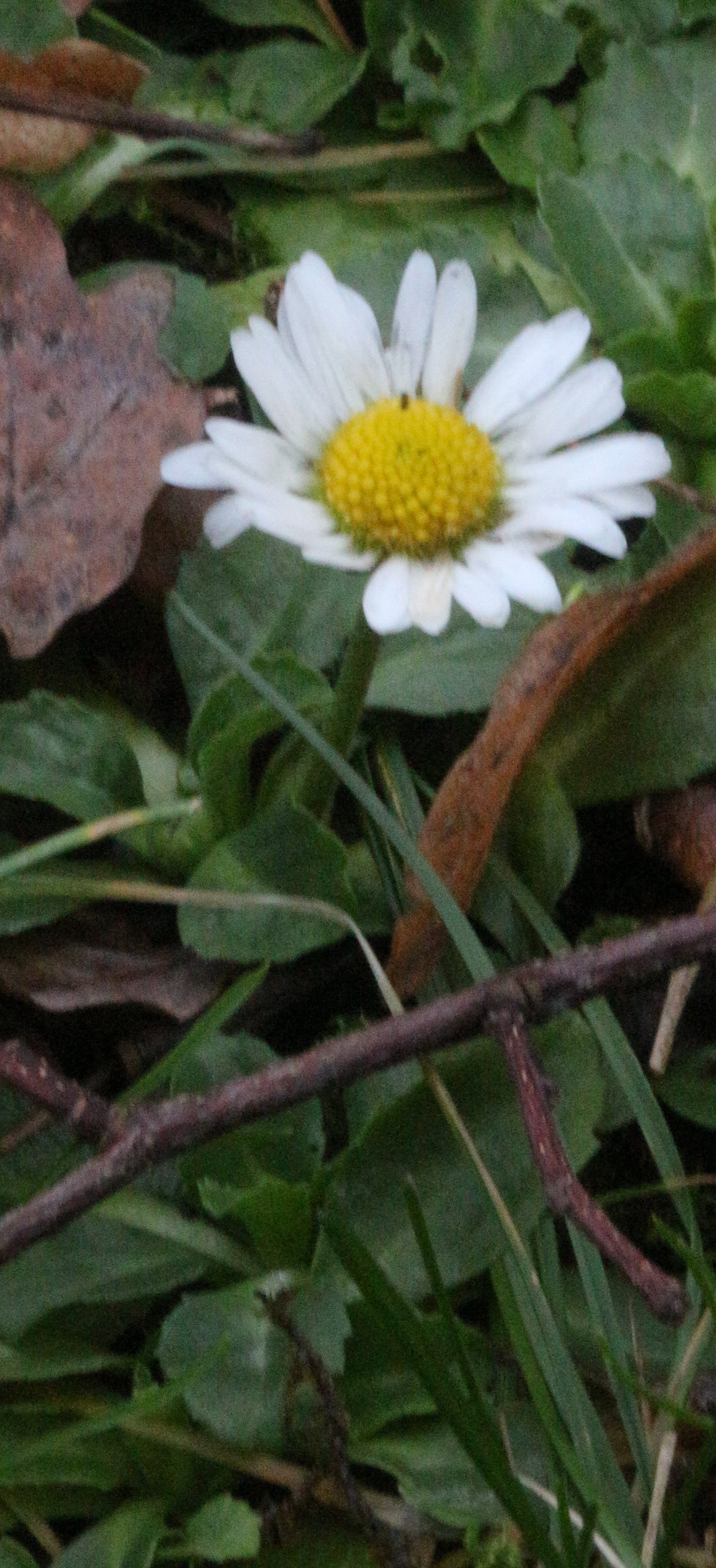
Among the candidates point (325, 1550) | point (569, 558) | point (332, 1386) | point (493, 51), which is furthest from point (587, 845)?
point (493, 51)

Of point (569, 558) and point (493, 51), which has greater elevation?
point (493, 51)

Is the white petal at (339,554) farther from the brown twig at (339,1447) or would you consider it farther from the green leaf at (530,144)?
the green leaf at (530,144)

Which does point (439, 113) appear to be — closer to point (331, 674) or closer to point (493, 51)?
point (493, 51)

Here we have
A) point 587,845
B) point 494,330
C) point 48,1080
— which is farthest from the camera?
point 494,330

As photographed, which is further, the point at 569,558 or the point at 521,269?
the point at 521,269

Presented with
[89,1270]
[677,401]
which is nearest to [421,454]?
[677,401]

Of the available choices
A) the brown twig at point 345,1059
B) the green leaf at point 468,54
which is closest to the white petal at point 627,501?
the brown twig at point 345,1059
